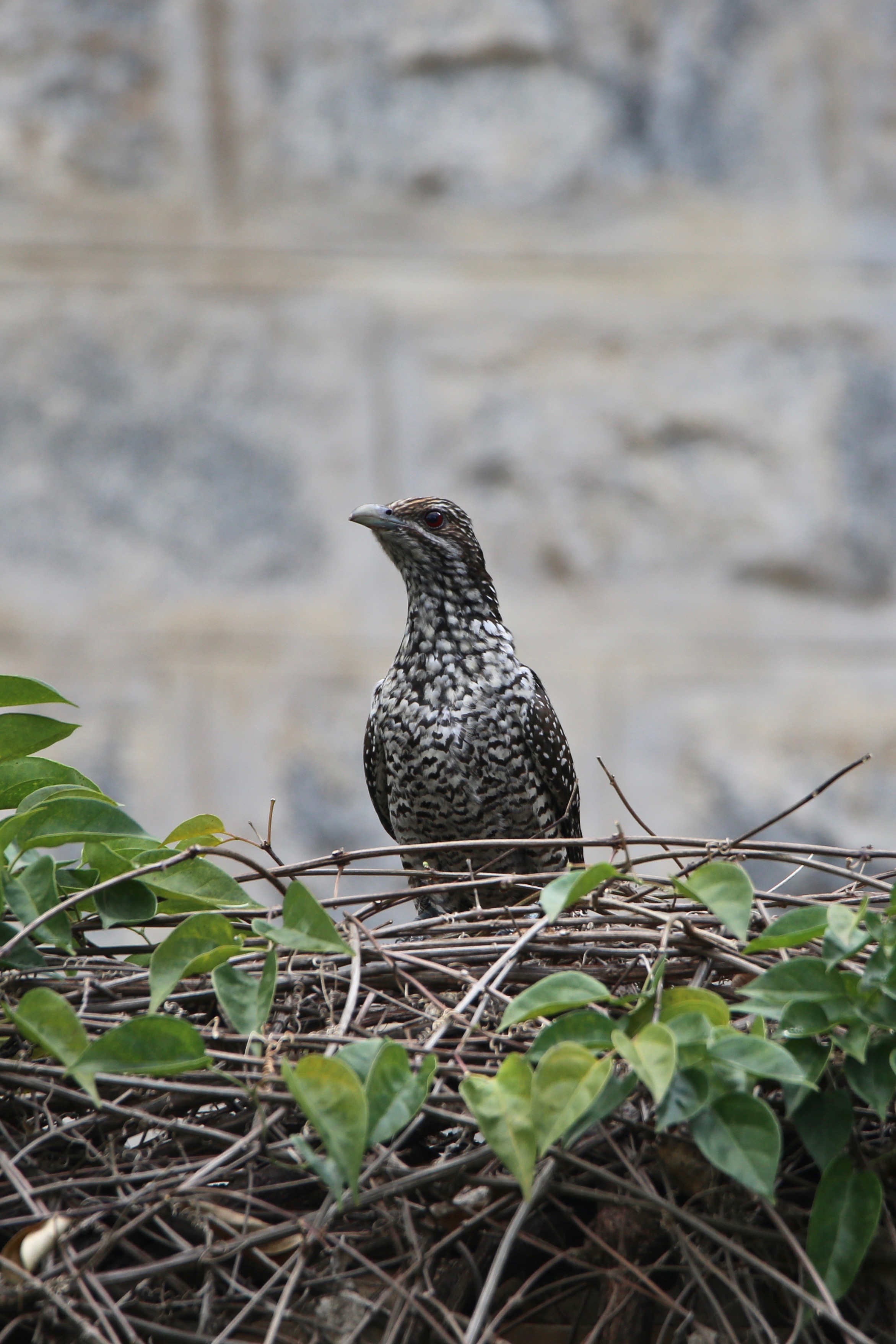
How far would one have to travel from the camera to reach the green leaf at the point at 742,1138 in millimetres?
864

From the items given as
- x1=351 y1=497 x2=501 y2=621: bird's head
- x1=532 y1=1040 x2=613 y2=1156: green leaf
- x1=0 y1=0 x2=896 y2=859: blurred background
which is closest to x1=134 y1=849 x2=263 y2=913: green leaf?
x1=532 y1=1040 x2=613 y2=1156: green leaf

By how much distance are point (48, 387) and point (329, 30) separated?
1040 millimetres

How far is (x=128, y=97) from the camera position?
3023 millimetres

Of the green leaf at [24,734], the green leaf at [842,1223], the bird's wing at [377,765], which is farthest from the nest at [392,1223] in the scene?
the bird's wing at [377,765]

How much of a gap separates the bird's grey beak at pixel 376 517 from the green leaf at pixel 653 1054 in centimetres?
136

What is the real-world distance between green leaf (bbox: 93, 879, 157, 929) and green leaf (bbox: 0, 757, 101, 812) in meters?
0.13

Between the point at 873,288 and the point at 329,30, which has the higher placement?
the point at 329,30

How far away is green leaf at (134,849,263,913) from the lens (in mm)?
1155

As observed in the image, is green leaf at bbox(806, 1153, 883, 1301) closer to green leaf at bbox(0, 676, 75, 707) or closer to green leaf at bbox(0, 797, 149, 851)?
green leaf at bbox(0, 797, 149, 851)

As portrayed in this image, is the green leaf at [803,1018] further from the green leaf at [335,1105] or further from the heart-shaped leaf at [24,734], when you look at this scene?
the heart-shaped leaf at [24,734]

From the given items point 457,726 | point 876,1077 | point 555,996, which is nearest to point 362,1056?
point 555,996

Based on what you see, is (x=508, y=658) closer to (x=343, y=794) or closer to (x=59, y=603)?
(x=343, y=794)

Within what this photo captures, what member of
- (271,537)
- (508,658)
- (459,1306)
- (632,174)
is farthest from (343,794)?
(459,1306)

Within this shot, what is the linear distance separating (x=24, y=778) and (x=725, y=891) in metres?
0.67
